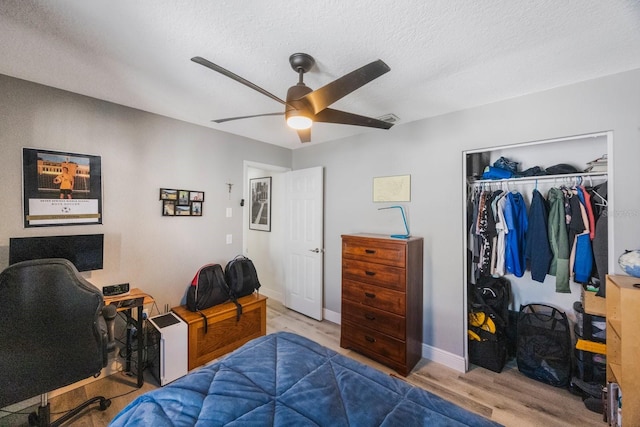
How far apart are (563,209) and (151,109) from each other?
379 cm

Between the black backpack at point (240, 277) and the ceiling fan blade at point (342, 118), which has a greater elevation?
the ceiling fan blade at point (342, 118)

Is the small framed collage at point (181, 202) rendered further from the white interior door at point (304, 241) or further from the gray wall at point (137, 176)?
the white interior door at point (304, 241)

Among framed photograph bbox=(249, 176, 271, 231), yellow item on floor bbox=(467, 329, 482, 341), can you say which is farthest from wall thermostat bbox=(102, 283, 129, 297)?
yellow item on floor bbox=(467, 329, 482, 341)

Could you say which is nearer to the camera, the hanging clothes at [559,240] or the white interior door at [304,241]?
the hanging clothes at [559,240]

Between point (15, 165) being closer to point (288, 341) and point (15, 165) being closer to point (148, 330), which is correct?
point (148, 330)

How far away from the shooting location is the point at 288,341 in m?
1.66

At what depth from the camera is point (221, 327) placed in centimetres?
256

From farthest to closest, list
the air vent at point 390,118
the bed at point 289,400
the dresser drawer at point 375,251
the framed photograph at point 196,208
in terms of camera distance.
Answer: the framed photograph at point 196,208, the air vent at point 390,118, the dresser drawer at point 375,251, the bed at point 289,400

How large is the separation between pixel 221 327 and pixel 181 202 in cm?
137

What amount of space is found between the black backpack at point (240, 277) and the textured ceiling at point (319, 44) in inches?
69.1

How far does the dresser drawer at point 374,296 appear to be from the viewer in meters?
2.37

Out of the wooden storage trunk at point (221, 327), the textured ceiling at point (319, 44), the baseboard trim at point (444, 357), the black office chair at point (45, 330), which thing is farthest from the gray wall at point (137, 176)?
the baseboard trim at point (444, 357)

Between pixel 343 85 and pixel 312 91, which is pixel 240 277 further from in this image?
pixel 343 85

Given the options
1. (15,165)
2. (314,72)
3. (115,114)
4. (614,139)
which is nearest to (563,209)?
(614,139)
